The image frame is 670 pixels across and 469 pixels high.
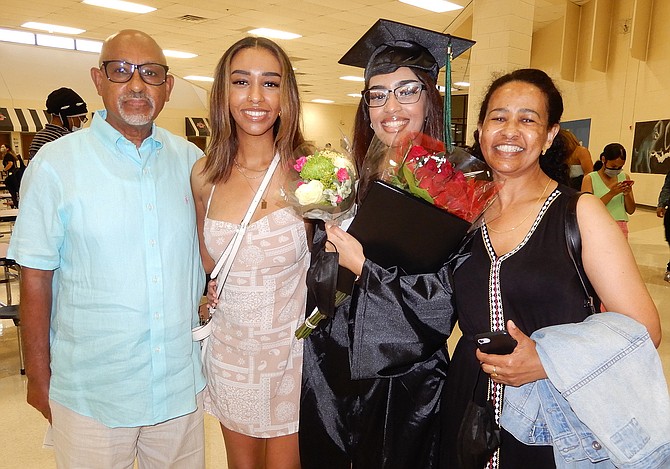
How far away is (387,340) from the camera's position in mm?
1485

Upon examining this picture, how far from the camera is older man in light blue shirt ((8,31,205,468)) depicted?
149cm

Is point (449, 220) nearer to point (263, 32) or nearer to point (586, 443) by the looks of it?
point (586, 443)

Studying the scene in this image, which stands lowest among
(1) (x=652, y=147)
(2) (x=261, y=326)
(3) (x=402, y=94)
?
(2) (x=261, y=326)

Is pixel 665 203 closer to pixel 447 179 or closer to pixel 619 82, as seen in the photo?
pixel 447 179

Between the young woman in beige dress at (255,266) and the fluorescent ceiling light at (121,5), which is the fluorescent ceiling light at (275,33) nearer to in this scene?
the fluorescent ceiling light at (121,5)

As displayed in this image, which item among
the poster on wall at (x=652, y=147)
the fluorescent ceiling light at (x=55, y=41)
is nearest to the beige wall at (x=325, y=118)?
the fluorescent ceiling light at (x=55, y=41)

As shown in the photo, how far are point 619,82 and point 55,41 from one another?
50.4 ft

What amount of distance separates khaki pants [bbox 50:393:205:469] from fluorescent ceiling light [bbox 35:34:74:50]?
47.7ft

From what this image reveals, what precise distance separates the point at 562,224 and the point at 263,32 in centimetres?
1017

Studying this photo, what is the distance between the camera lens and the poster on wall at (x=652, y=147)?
12305 mm

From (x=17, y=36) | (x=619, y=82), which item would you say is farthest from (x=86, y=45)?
(x=619, y=82)

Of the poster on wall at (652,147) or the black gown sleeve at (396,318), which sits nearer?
the black gown sleeve at (396,318)

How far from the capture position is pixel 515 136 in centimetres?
146

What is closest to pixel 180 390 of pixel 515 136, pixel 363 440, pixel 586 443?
pixel 363 440
